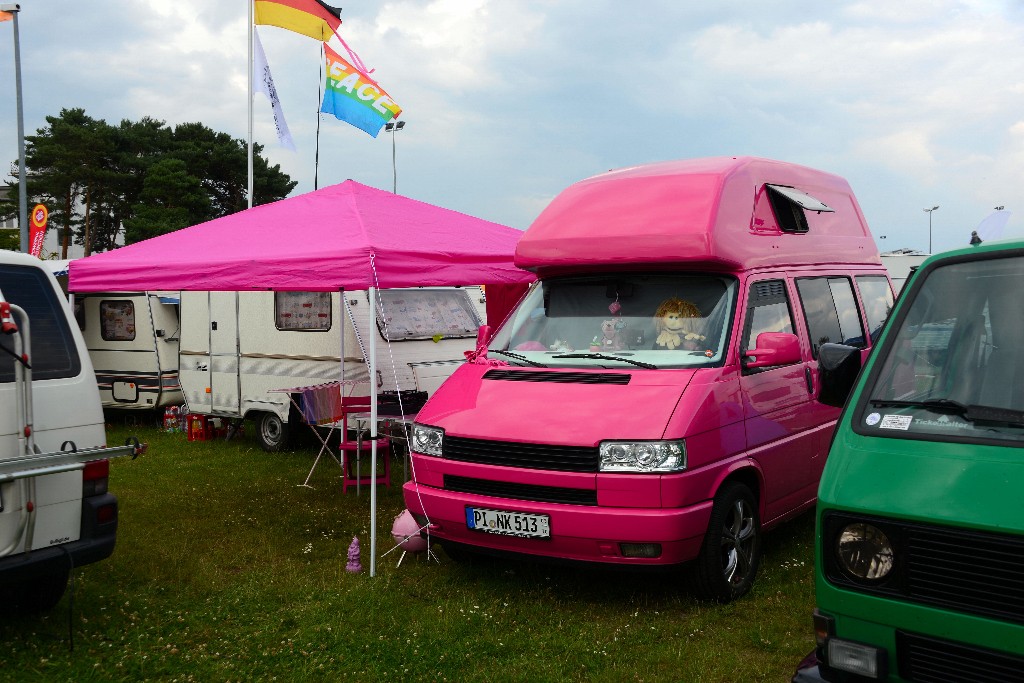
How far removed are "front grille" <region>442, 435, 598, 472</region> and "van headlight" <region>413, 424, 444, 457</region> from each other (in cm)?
7

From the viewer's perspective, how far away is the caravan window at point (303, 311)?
10883 millimetres

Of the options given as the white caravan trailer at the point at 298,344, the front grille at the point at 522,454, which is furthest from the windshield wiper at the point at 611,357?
the white caravan trailer at the point at 298,344

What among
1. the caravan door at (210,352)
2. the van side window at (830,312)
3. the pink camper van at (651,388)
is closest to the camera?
the pink camper van at (651,388)

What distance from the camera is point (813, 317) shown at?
21.6ft

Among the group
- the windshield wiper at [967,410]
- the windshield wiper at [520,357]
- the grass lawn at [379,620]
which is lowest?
the grass lawn at [379,620]

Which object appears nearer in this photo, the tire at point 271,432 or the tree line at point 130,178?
the tire at point 271,432

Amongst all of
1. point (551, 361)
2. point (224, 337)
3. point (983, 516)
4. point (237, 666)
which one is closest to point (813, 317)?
point (551, 361)

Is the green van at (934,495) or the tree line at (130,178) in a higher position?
the tree line at (130,178)

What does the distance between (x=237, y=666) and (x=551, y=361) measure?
258cm

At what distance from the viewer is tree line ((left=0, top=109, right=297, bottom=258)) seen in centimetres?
4372

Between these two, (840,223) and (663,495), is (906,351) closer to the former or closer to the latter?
(663,495)

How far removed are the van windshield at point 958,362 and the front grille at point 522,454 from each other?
1912 mm

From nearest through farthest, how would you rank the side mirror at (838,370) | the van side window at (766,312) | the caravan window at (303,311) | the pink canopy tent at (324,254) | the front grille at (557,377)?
the side mirror at (838,370) → the front grille at (557,377) → the van side window at (766,312) → the pink canopy tent at (324,254) → the caravan window at (303,311)

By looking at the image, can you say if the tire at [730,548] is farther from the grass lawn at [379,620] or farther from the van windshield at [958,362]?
the van windshield at [958,362]
